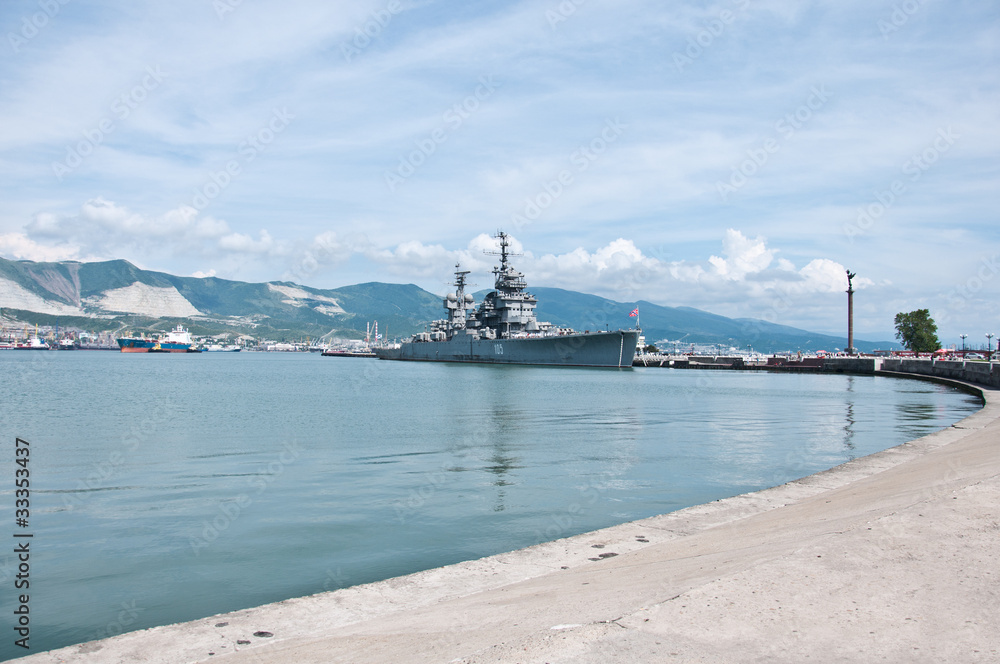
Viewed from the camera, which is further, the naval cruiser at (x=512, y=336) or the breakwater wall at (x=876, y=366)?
the naval cruiser at (x=512, y=336)

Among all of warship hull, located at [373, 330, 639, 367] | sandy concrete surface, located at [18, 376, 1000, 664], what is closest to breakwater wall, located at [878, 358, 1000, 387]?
warship hull, located at [373, 330, 639, 367]

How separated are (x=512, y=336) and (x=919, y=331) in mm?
62230

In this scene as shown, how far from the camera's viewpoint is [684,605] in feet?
14.2

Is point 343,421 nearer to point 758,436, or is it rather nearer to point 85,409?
point 85,409

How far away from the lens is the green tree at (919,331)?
309 ft

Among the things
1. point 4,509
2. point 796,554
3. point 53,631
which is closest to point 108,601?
point 53,631

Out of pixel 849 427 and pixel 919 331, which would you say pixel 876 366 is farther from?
pixel 849 427

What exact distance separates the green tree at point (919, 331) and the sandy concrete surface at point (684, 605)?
10426 cm

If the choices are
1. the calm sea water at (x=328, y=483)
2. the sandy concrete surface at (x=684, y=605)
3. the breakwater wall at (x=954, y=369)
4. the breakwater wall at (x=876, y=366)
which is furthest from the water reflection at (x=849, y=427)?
the sandy concrete surface at (x=684, y=605)

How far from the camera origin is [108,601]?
23.7 ft

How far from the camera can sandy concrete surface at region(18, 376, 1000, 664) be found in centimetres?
381

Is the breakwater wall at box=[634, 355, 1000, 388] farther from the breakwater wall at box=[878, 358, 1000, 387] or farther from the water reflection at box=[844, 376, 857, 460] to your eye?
the water reflection at box=[844, 376, 857, 460]

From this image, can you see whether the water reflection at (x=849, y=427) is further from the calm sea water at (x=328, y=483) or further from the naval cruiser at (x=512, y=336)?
the naval cruiser at (x=512, y=336)

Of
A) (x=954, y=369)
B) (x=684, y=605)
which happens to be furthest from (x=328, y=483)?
(x=954, y=369)
